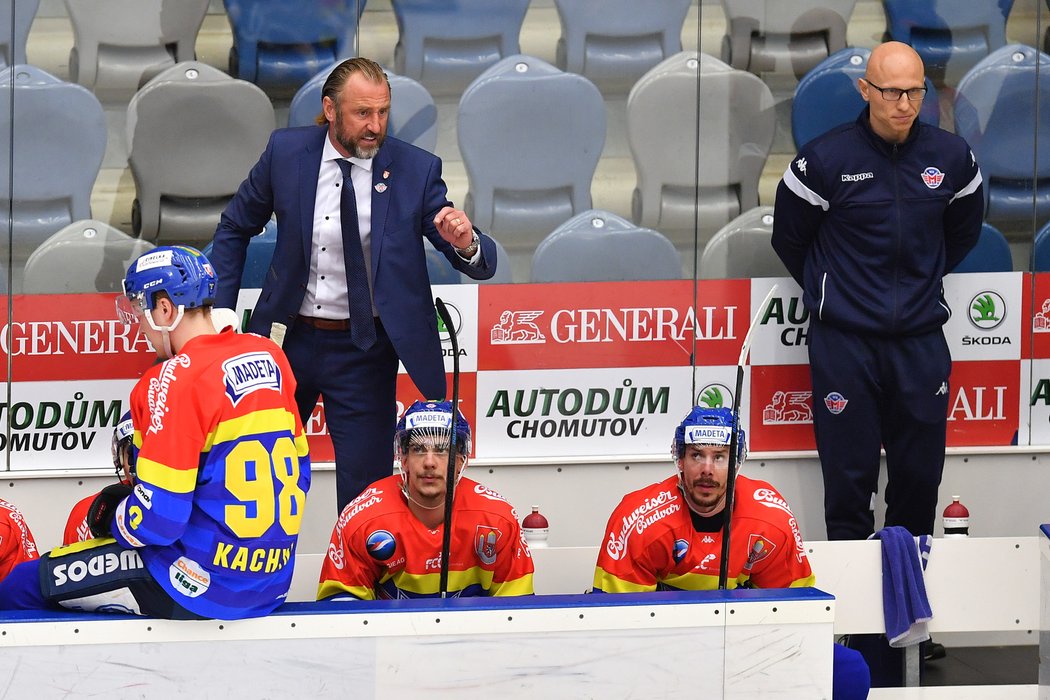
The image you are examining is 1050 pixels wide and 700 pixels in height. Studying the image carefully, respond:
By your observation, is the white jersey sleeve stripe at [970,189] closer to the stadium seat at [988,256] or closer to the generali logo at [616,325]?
the stadium seat at [988,256]

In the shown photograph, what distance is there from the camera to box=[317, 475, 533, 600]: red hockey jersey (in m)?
3.84

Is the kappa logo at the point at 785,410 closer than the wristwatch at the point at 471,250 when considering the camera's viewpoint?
No

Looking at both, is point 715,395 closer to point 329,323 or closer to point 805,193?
point 805,193

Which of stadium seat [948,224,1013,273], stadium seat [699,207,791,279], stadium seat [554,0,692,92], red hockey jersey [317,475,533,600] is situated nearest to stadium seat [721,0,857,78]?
stadium seat [554,0,692,92]

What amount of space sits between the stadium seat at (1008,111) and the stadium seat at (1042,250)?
51 mm

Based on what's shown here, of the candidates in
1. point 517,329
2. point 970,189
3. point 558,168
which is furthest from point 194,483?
point 970,189

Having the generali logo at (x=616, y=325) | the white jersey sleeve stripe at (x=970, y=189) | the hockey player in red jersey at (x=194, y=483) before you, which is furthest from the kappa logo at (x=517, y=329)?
the hockey player in red jersey at (x=194, y=483)

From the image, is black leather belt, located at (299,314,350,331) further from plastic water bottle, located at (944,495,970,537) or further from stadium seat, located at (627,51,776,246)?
plastic water bottle, located at (944,495,970,537)

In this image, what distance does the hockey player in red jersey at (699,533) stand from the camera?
3.90m

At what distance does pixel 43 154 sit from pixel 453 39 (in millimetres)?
1303

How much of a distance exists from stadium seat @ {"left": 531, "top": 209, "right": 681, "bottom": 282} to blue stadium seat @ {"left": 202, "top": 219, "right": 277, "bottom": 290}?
2.69 feet

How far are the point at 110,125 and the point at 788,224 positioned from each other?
208 cm

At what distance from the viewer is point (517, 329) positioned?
4.97m

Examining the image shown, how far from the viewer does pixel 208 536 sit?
310 cm
